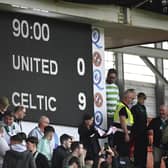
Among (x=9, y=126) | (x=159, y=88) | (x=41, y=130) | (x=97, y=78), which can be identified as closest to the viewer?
(x=9, y=126)

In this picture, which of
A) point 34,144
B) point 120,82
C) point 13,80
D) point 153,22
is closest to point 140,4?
point 153,22

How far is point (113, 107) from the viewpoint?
20.6 metres

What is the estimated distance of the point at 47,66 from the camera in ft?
65.1

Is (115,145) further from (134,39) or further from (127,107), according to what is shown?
(134,39)

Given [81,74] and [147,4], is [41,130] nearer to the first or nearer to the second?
[81,74]

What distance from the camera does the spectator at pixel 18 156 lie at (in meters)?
16.6

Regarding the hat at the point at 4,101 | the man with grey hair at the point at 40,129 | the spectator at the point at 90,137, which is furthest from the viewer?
the spectator at the point at 90,137

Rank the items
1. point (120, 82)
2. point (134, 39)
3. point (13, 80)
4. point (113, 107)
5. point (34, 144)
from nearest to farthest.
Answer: point (34, 144) < point (13, 80) < point (113, 107) < point (134, 39) < point (120, 82)

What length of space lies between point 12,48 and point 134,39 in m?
4.17

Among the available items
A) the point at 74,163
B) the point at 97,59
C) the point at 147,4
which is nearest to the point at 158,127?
the point at 97,59

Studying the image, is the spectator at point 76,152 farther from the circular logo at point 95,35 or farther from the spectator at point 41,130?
the circular logo at point 95,35

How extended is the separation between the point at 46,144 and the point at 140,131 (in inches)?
120

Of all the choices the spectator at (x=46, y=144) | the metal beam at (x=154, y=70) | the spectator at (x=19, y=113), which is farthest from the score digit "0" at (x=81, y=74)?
the metal beam at (x=154, y=70)

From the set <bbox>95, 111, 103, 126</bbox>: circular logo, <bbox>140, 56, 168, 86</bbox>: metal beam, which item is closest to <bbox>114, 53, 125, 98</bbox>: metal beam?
<bbox>140, 56, 168, 86</bbox>: metal beam
